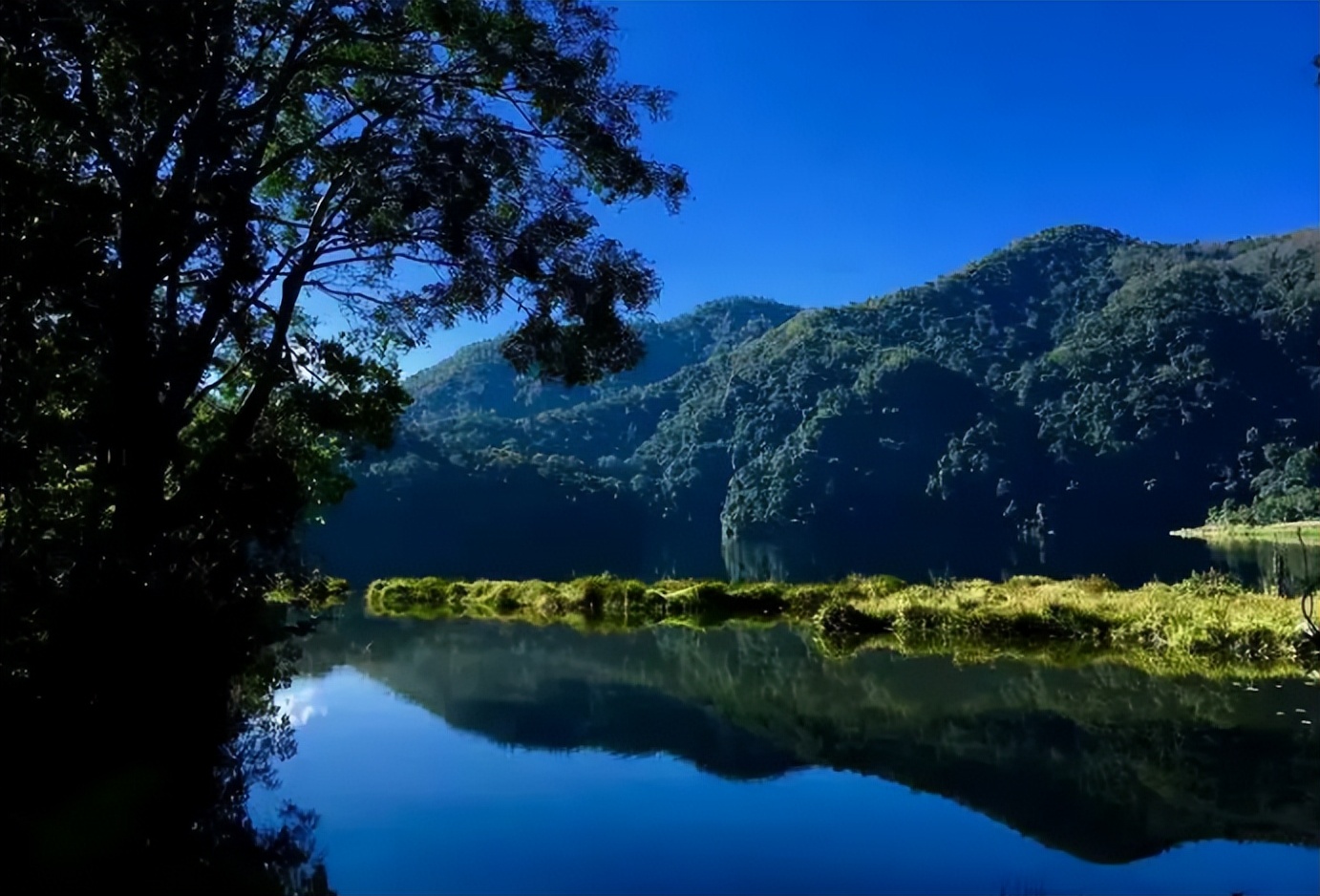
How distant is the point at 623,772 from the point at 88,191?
5190mm

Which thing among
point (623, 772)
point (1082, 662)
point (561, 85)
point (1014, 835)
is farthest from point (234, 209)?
point (1082, 662)

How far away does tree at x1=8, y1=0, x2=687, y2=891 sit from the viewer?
6312 mm

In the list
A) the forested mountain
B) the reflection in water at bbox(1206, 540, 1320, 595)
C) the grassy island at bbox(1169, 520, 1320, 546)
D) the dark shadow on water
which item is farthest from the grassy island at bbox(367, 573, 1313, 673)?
the grassy island at bbox(1169, 520, 1320, 546)

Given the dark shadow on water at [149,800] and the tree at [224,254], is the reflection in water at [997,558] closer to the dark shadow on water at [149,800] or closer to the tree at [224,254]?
the tree at [224,254]

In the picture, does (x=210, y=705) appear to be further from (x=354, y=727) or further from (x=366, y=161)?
(x=366, y=161)

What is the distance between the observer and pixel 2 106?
6.41m

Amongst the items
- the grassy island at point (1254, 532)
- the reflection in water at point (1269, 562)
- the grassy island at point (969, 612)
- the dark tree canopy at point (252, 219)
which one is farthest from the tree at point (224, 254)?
the grassy island at point (1254, 532)

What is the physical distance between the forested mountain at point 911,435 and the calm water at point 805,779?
40.4 metres

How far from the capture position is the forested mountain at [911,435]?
233 feet

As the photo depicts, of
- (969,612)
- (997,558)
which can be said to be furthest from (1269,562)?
(969,612)

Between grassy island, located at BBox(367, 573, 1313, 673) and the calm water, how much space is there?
1.76m

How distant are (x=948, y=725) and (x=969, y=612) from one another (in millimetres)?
6263

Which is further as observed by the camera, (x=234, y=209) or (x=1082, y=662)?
(x=1082, y=662)

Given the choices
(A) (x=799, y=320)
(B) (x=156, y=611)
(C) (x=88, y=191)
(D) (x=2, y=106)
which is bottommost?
(B) (x=156, y=611)
